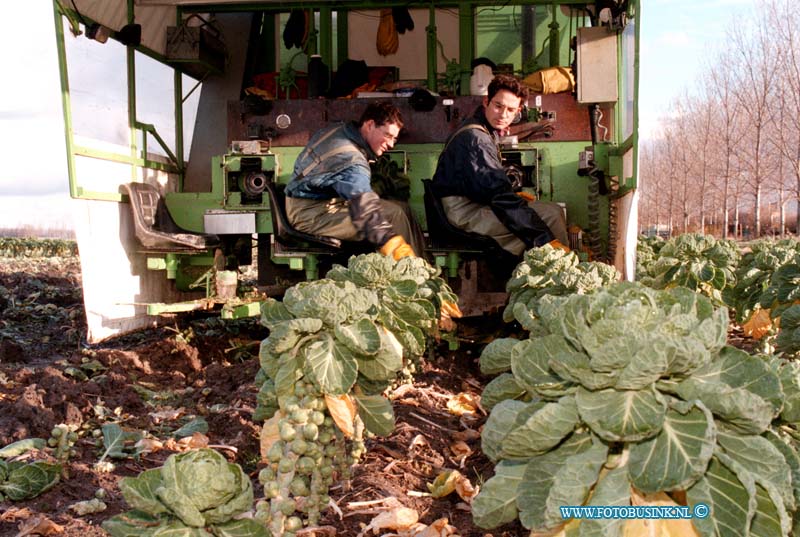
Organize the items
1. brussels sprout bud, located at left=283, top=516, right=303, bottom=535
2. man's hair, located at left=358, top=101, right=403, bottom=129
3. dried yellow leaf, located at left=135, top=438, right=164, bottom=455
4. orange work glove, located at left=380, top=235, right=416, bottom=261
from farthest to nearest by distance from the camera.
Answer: man's hair, located at left=358, top=101, right=403, bottom=129 < orange work glove, located at left=380, top=235, right=416, bottom=261 < dried yellow leaf, located at left=135, top=438, right=164, bottom=455 < brussels sprout bud, located at left=283, top=516, right=303, bottom=535

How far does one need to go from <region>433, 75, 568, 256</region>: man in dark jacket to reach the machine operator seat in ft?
6.68

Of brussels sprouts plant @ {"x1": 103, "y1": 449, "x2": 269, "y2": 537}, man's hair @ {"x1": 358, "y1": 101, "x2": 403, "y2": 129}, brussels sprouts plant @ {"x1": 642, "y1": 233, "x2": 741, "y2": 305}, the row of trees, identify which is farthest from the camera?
the row of trees

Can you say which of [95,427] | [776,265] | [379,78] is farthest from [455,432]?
[379,78]

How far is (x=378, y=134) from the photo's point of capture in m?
6.12

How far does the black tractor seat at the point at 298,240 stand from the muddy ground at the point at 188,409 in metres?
1.00

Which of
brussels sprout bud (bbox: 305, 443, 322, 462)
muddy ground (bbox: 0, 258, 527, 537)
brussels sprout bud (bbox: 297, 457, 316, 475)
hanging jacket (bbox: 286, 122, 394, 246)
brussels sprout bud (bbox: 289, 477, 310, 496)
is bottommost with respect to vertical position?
muddy ground (bbox: 0, 258, 527, 537)

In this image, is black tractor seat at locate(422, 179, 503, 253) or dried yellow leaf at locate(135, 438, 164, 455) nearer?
dried yellow leaf at locate(135, 438, 164, 455)

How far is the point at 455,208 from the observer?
21.1 feet

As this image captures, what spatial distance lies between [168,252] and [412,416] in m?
3.06

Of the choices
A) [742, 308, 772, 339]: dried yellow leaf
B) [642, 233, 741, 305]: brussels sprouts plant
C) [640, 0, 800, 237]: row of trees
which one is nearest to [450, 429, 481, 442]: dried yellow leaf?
[642, 233, 741, 305]: brussels sprouts plant

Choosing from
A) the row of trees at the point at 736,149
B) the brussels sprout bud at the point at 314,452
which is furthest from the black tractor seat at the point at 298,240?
the row of trees at the point at 736,149

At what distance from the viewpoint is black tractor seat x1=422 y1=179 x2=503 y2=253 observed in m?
6.44

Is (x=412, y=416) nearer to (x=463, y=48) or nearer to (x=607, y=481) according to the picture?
(x=607, y=481)

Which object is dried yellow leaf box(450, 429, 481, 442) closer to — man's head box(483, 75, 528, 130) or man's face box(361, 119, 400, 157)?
man's face box(361, 119, 400, 157)
